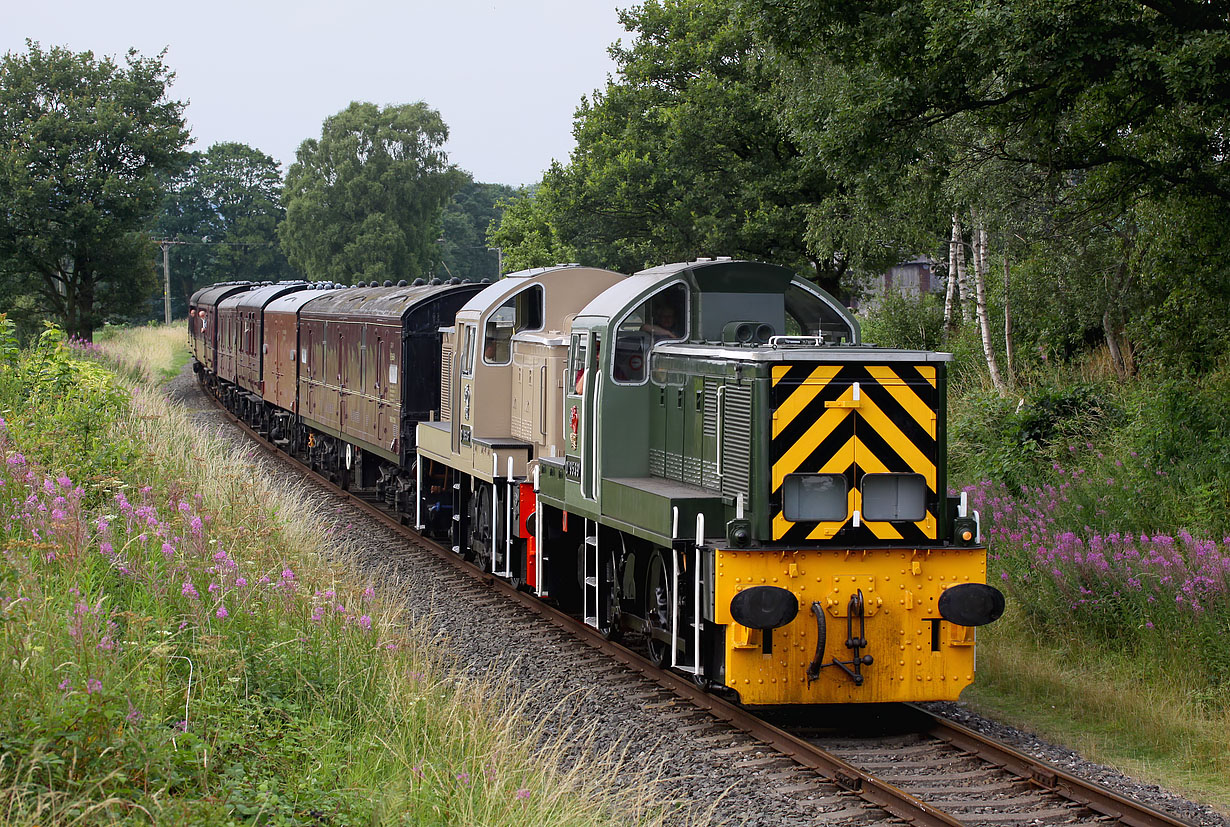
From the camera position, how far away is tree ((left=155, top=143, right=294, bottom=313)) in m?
91.6

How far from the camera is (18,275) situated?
33.6 meters

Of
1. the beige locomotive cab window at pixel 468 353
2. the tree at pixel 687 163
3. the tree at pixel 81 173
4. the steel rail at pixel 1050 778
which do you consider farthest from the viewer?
the tree at pixel 81 173

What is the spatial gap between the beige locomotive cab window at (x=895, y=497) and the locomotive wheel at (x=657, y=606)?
65.9 inches

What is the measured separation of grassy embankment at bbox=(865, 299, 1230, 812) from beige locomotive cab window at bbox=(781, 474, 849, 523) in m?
2.08

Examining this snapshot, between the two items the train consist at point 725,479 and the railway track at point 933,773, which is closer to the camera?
the railway track at point 933,773

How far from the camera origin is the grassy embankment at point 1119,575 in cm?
822

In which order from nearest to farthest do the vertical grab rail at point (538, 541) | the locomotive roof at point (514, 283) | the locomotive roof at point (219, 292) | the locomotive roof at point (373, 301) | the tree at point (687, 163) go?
the vertical grab rail at point (538, 541), the locomotive roof at point (514, 283), the locomotive roof at point (373, 301), the tree at point (687, 163), the locomotive roof at point (219, 292)

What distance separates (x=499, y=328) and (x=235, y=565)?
675cm

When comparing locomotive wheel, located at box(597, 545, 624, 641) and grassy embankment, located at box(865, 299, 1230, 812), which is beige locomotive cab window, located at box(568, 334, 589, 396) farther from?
grassy embankment, located at box(865, 299, 1230, 812)

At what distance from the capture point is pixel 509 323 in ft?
44.1

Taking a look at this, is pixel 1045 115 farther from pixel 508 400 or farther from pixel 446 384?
pixel 446 384

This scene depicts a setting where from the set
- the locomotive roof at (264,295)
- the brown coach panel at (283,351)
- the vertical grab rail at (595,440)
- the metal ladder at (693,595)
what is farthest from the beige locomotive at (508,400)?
the locomotive roof at (264,295)

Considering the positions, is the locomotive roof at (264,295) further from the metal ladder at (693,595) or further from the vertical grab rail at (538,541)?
the metal ladder at (693,595)

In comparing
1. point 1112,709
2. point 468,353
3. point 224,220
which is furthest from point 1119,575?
point 224,220
